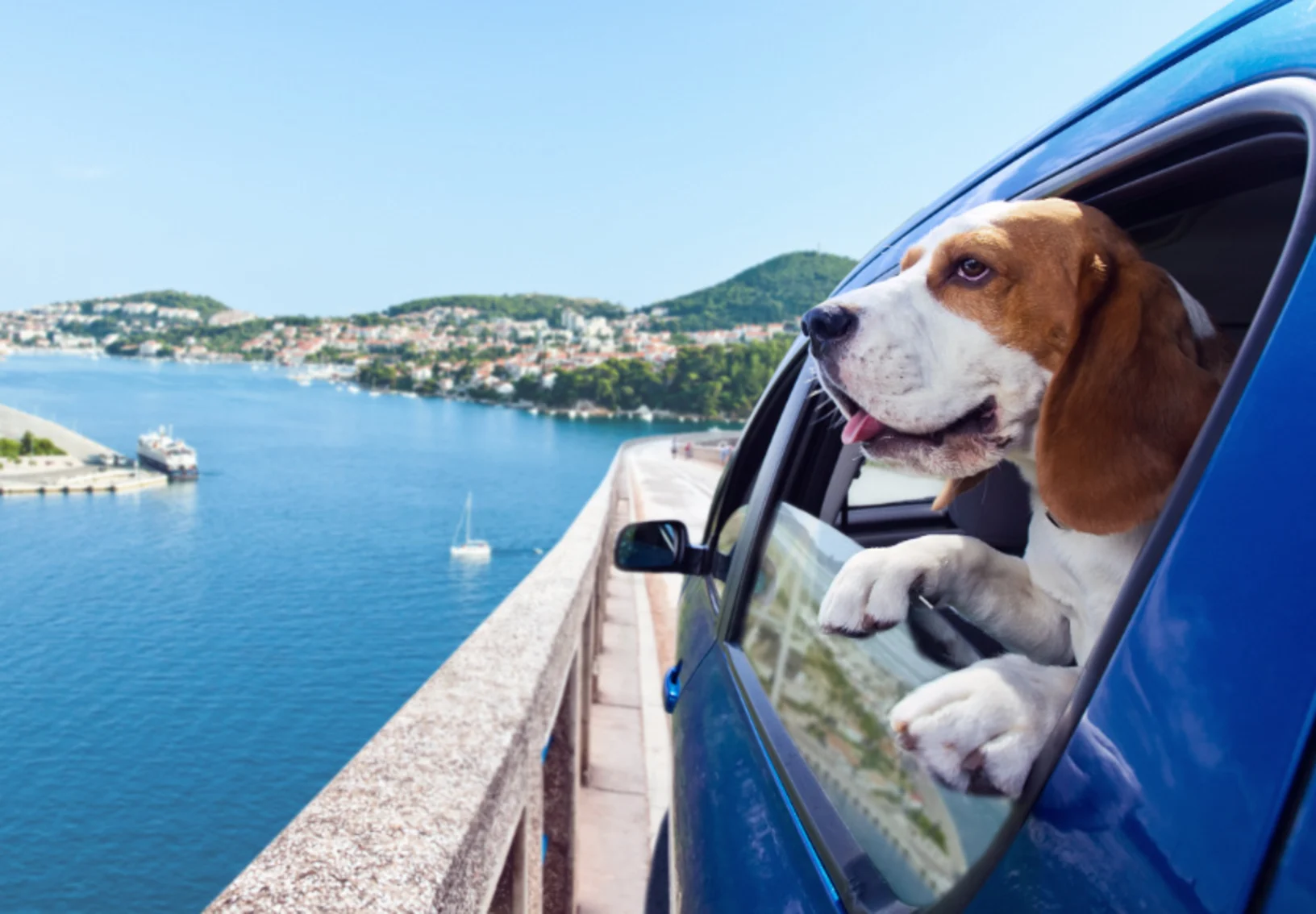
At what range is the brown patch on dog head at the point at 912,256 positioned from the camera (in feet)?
4.59

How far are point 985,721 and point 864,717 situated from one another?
14.7 inches

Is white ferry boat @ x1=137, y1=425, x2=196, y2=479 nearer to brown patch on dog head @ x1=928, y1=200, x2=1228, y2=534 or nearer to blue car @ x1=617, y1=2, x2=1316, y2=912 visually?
blue car @ x1=617, y1=2, x2=1316, y2=912

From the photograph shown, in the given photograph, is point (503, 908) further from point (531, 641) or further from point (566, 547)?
point (566, 547)

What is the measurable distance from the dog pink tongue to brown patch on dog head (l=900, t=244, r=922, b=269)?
0.24 m

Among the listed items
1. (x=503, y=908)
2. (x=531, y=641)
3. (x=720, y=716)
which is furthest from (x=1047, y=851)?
(x=531, y=641)

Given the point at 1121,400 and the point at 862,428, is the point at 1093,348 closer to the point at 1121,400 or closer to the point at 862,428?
the point at 1121,400

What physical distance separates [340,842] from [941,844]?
118cm

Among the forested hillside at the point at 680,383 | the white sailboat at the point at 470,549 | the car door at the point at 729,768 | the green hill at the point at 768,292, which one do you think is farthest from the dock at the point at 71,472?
the car door at the point at 729,768

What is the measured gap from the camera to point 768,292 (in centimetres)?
16212

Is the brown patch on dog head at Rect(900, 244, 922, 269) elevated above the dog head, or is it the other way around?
the brown patch on dog head at Rect(900, 244, 922, 269)

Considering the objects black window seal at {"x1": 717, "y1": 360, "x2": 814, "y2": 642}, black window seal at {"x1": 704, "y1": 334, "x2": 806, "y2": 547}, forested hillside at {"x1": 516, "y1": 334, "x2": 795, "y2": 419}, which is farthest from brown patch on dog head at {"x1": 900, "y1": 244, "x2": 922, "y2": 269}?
forested hillside at {"x1": 516, "y1": 334, "x2": 795, "y2": 419}

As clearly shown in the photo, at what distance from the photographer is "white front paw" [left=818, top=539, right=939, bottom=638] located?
1.18 m

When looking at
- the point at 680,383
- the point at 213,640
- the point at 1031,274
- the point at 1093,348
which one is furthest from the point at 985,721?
the point at 680,383

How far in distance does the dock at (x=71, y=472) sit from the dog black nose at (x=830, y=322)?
104228 mm
